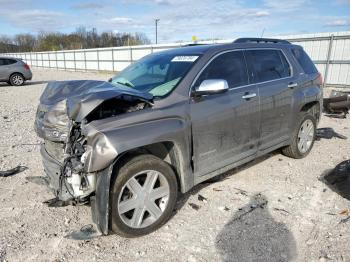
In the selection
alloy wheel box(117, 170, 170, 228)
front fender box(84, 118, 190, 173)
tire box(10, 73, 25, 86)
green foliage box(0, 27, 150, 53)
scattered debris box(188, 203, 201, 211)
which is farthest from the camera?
green foliage box(0, 27, 150, 53)

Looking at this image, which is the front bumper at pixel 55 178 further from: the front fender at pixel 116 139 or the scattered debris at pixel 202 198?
the scattered debris at pixel 202 198

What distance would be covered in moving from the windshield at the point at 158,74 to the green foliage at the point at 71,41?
51.5 m

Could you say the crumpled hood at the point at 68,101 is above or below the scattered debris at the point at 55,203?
above

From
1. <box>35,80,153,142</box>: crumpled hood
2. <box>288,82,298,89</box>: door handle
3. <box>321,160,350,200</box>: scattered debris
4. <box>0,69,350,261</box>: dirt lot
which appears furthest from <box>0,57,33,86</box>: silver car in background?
<box>321,160,350,200</box>: scattered debris

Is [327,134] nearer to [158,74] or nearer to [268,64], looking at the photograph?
[268,64]

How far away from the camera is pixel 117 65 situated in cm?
2923

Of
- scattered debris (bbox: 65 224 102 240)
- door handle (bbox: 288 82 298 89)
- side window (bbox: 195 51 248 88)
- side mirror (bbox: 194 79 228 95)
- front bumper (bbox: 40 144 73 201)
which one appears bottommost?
scattered debris (bbox: 65 224 102 240)

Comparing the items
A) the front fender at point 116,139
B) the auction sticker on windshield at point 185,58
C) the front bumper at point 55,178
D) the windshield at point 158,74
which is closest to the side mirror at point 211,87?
the windshield at point 158,74

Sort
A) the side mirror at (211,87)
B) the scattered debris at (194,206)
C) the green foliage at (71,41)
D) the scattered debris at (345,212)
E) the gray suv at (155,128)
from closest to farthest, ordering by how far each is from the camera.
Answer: the gray suv at (155,128) → the side mirror at (211,87) → the scattered debris at (345,212) → the scattered debris at (194,206) → the green foliage at (71,41)

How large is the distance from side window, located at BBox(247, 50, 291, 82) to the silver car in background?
1791cm

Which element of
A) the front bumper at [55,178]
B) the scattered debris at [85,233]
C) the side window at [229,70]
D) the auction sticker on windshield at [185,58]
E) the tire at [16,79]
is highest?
the auction sticker on windshield at [185,58]

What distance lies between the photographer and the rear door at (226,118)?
3551 mm

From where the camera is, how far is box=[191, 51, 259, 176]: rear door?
355 cm

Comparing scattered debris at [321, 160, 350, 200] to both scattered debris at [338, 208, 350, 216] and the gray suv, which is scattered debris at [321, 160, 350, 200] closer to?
scattered debris at [338, 208, 350, 216]
